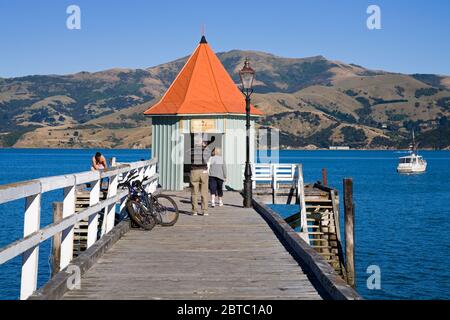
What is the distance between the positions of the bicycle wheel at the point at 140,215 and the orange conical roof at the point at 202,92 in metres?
12.3

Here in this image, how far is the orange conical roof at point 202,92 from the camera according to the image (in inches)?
1056

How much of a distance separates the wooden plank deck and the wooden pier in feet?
0.04

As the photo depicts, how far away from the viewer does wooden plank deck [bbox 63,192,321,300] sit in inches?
324

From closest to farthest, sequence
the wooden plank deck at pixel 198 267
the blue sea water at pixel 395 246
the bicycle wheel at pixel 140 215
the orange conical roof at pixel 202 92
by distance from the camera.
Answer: the wooden plank deck at pixel 198 267, the bicycle wheel at pixel 140 215, the blue sea water at pixel 395 246, the orange conical roof at pixel 202 92

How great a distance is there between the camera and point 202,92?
27844 mm

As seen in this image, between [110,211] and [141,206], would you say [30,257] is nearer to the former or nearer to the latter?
[110,211]

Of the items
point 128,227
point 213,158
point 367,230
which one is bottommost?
point 367,230

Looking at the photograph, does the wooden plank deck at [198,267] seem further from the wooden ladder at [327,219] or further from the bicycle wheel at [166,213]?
the wooden ladder at [327,219]

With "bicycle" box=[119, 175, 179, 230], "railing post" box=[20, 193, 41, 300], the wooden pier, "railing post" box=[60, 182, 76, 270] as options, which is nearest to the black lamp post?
the wooden pier

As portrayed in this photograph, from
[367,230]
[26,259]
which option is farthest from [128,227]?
[367,230]

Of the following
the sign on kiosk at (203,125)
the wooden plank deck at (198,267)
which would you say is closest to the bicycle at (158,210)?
the wooden plank deck at (198,267)
